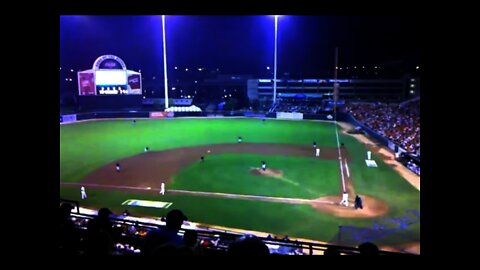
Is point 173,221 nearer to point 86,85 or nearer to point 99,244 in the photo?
point 99,244

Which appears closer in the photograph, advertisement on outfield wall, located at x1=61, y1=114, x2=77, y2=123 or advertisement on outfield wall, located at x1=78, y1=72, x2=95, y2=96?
advertisement on outfield wall, located at x1=61, y1=114, x2=77, y2=123

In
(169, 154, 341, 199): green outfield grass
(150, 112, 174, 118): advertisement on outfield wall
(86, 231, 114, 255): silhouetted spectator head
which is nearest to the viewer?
(86, 231, 114, 255): silhouetted spectator head

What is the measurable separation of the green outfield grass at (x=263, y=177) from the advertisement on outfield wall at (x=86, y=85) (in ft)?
99.1

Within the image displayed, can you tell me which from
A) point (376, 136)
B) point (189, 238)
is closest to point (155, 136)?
point (376, 136)

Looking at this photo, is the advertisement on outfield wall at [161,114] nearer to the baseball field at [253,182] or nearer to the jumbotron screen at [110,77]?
the jumbotron screen at [110,77]

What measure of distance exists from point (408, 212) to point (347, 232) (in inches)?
150

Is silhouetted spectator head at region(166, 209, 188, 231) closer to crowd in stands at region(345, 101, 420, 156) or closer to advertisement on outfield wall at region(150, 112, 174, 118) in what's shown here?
crowd in stands at region(345, 101, 420, 156)

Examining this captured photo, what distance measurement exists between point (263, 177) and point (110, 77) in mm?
36195

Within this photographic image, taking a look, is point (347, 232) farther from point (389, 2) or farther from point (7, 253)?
point (7, 253)

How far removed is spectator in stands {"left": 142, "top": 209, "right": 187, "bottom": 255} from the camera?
12.6ft

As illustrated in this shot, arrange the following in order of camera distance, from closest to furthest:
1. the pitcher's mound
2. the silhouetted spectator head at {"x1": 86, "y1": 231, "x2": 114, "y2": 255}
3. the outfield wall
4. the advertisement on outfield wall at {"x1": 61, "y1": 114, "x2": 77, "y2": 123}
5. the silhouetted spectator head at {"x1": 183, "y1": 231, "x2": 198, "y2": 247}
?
the silhouetted spectator head at {"x1": 86, "y1": 231, "x2": 114, "y2": 255} < the silhouetted spectator head at {"x1": 183, "y1": 231, "x2": 198, "y2": 247} < the pitcher's mound < the outfield wall < the advertisement on outfield wall at {"x1": 61, "y1": 114, "x2": 77, "y2": 123}

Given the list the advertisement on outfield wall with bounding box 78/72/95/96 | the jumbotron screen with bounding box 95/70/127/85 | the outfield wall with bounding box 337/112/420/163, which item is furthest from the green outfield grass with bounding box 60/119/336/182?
the jumbotron screen with bounding box 95/70/127/85

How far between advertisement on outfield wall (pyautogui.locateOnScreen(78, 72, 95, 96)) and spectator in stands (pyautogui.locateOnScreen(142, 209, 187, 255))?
5010 cm

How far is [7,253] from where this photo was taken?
3719mm
